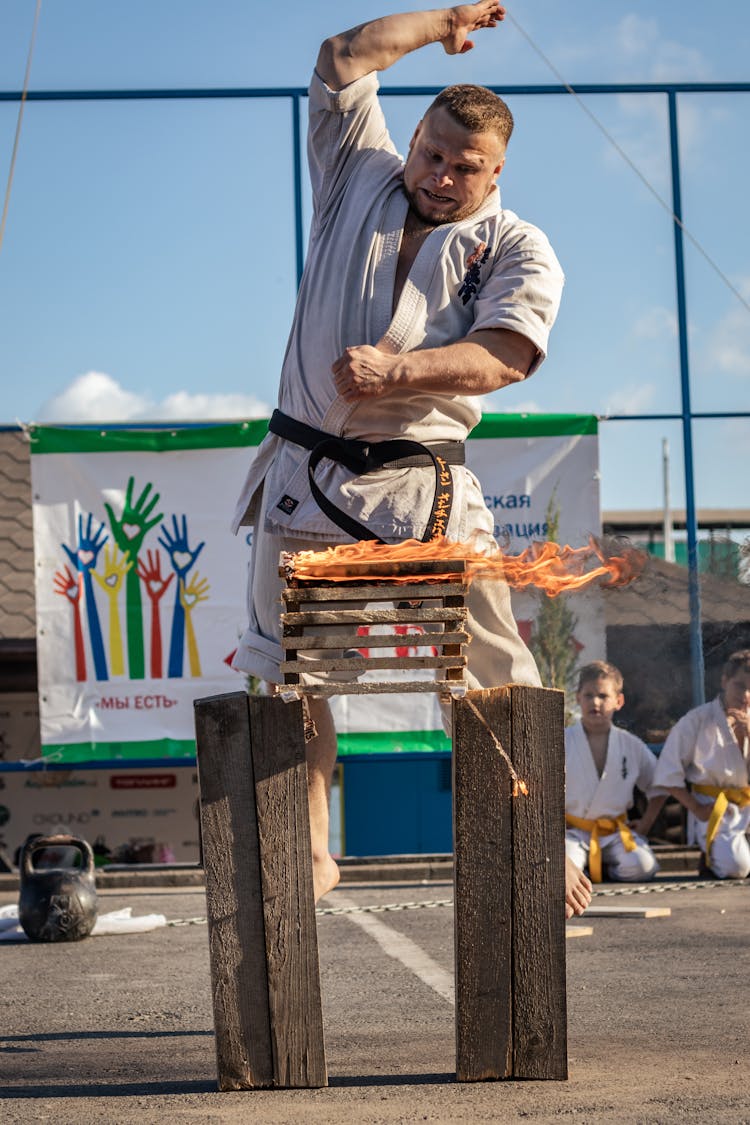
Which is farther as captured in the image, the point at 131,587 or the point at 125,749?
the point at 131,587

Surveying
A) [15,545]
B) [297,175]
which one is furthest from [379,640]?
[15,545]

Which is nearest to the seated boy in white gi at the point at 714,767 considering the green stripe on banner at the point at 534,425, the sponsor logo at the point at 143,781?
the green stripe on banner at the point at 534,425

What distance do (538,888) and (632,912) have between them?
10.2 ft

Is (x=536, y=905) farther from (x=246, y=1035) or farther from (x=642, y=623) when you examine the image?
(x=642, y=623)

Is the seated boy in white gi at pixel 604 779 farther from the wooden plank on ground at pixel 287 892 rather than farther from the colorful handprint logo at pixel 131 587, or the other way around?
the wooden plank on ground at pixel 287 892

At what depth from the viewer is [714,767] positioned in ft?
25.3

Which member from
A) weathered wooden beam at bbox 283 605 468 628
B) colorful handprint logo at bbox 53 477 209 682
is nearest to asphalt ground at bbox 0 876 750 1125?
weathered wooden beam at bbox 283 605 468 628

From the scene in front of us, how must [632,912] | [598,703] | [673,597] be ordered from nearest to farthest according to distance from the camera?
[673,597] → [632,912] → [598,703]

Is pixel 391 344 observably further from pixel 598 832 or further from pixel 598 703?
pixel 598 832

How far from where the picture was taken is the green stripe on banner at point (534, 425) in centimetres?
902

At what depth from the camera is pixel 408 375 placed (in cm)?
306

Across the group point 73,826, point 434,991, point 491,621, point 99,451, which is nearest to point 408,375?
point 491,621

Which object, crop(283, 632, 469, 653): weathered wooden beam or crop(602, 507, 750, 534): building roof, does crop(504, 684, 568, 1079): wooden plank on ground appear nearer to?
crop(283, 632, 469, 653): weathered wooden beam

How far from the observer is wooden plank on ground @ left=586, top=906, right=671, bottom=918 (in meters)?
5.84
